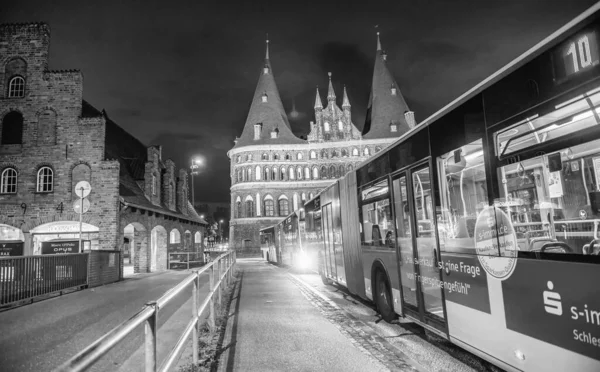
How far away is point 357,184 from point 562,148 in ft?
21.1

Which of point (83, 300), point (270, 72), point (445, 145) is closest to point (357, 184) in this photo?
point (445, 145)

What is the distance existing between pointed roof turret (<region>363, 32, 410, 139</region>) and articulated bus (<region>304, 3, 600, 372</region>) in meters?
67.1

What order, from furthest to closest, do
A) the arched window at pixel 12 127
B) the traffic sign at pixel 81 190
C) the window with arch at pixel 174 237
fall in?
the window with arch at pixel 174 237
the arched window at pixel 12 127
the traffic sign at pixel 81 190

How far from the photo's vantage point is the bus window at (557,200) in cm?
338

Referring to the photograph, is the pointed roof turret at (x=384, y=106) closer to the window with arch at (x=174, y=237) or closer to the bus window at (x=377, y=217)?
the window with arch at (x=174, y=237)

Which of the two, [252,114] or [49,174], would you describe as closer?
[49,174]

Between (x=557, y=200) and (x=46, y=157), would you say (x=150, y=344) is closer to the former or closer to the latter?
(x=557, y=200)

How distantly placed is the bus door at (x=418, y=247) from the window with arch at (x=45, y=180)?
1930cm

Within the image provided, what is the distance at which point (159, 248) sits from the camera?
26812 mm

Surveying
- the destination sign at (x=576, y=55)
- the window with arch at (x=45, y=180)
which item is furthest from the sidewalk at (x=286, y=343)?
the window with arch at (x=45, y=180)

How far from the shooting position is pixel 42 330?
8.34 metres

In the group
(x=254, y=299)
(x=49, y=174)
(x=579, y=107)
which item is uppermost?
(x=49, y=174)

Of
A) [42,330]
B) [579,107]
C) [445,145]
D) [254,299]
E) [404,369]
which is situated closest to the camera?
[579,107]

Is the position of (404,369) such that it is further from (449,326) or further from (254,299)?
(254,299)
